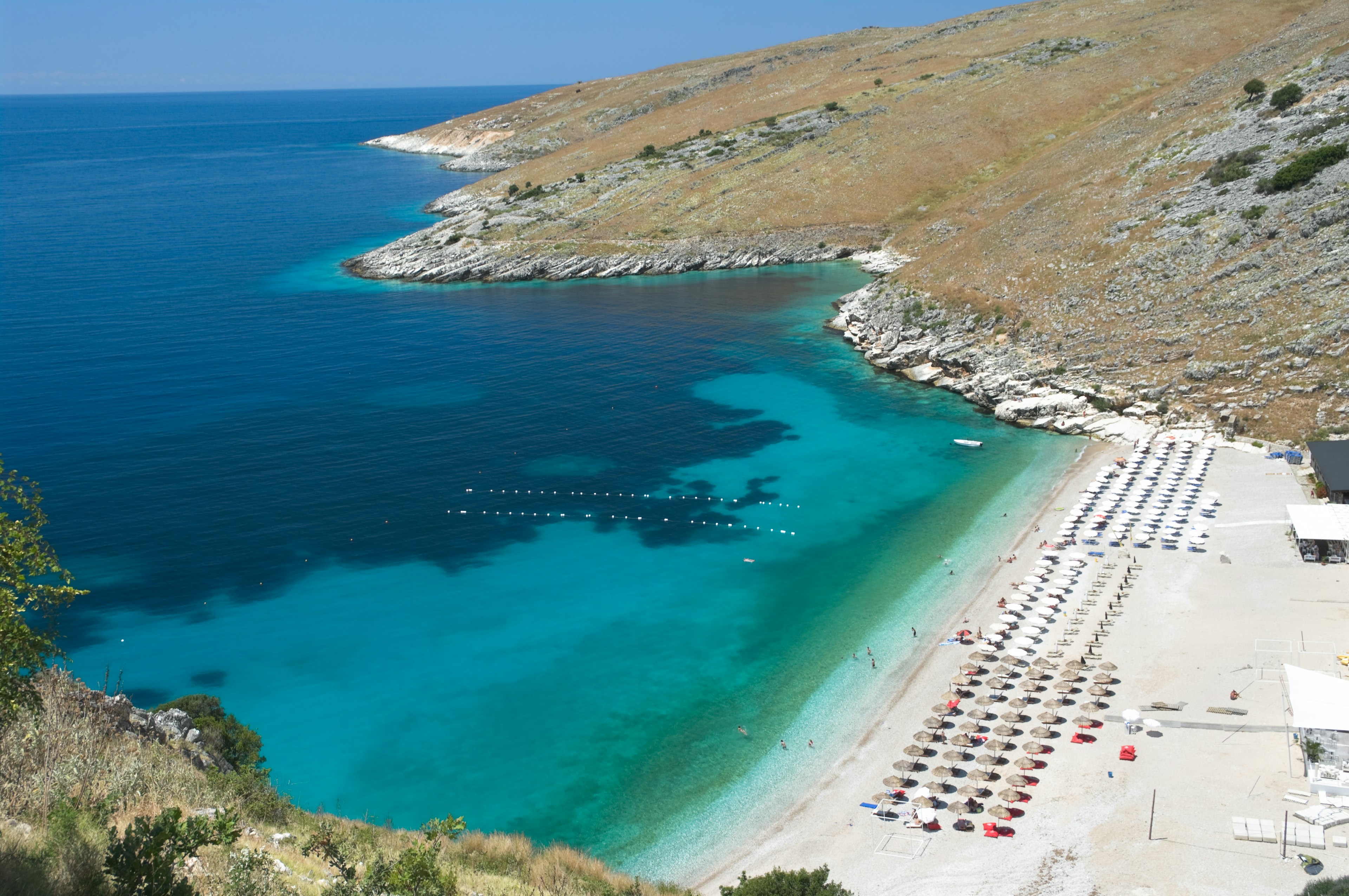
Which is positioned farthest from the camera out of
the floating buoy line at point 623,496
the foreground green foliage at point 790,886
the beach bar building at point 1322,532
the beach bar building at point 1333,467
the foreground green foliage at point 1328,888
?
the floating buoy line at point 623,496

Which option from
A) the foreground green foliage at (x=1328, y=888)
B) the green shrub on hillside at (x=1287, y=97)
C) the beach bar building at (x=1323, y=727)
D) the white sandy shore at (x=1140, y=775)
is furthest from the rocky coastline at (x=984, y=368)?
the foreground green foliage at (x=1328, y=888)

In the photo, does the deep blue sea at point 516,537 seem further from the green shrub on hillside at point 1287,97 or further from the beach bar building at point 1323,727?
the green shrub on hillside at point 1287,97

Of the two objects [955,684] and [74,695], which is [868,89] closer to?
[955,684]

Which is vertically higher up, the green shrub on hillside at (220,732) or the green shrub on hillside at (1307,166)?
the green shrub on hillside at (1307,166)

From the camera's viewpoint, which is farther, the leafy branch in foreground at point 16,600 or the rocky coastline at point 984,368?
the rocky coastline at point 984,368

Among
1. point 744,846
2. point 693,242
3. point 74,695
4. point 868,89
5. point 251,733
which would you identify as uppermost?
point 868,89

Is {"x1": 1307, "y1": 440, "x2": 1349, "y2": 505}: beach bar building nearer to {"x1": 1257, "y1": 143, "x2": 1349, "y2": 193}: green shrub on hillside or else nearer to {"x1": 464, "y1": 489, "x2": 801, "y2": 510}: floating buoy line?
{"x1": 1257, "y1": 143, "x2": 1349, "y2": 193}: green shrub on hillside

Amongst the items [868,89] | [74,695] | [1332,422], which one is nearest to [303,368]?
[74,695]

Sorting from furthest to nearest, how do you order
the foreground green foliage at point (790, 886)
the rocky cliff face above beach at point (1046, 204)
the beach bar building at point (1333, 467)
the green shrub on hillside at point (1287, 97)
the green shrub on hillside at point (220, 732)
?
the green shrub on hillside at point (1287, 97), the rocky cliff face above beach at point (1046, 204), the beach bar building at point (1333, 467), the green shrub on hillside at point (220, 732), the foreground green foliage at point (790, 886)
